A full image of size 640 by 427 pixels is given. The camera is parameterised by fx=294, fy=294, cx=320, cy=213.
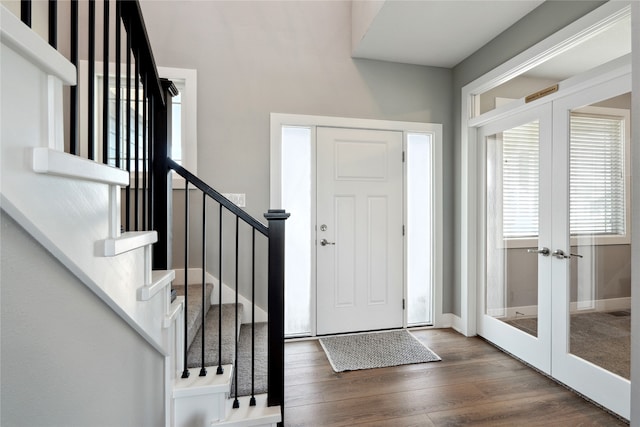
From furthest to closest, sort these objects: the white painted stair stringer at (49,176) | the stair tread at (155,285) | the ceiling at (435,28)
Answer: the ceiling at (435,28)
the stair tread at (155,285)
the white painted stair stringer at (49,176)

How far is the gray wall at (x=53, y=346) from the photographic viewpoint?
1.61 ft

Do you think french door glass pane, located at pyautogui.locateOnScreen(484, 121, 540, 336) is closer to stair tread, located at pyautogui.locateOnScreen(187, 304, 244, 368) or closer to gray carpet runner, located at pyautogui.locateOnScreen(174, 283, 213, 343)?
stair tread, located at pyautogui.locateOnScreen(187, 304, 244, 368)

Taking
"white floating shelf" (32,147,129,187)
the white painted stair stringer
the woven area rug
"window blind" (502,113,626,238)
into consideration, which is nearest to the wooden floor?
the woven area rug

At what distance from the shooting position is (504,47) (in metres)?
2.41

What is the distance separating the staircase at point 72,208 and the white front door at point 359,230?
151 centimetres

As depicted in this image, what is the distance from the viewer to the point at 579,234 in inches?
76.3

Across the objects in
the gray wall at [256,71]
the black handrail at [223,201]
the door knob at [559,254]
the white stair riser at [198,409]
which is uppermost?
the gray wall at [256,71]

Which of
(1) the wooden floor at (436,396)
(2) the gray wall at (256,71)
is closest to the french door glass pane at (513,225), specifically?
(1) the wooden floor at (436,396)

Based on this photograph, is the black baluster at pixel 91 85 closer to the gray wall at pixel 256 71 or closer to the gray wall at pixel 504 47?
the gray wall at pixel 256 71

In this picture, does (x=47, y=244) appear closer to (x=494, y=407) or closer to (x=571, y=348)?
(x=494, y=407)

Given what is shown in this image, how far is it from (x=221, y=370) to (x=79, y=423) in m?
0.87

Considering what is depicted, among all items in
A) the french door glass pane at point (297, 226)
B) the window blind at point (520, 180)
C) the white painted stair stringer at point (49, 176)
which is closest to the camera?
the white painted stair stringer at point (49, 176)

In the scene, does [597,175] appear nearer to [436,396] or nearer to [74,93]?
[436,396]

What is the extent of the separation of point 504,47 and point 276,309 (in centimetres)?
269
